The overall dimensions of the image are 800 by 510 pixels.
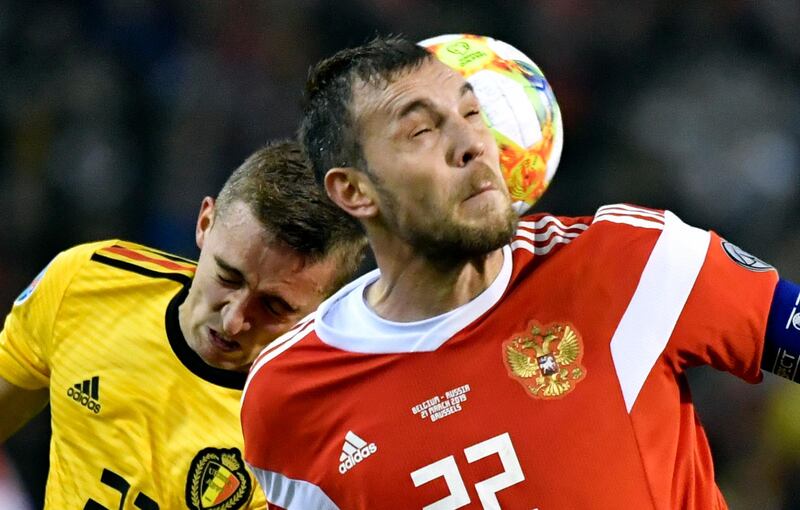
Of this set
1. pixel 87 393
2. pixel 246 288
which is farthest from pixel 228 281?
pixel 87 393

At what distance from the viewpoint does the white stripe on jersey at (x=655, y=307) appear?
8.35 ft

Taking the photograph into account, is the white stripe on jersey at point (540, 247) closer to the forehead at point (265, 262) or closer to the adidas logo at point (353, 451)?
the adidas logo at point (353, 451)

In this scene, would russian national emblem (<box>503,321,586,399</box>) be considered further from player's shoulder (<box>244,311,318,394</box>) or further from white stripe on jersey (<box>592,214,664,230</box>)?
player's shoulder (<box>244,311,318,394</box>)

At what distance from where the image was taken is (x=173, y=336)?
3633mm

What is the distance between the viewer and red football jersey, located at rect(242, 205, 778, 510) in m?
2.52

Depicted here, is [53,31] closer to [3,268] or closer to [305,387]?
[3,268]

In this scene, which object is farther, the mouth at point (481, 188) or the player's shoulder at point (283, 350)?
the player's shoulder at point (283, 350)

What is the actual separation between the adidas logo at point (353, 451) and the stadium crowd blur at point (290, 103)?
465 cm

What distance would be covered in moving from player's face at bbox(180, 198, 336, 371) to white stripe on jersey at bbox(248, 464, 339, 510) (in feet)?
2.03

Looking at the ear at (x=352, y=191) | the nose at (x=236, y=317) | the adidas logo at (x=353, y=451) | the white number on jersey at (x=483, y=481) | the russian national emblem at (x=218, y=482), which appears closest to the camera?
the white number on jersey at (x=483, y=481)

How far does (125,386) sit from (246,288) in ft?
1.87

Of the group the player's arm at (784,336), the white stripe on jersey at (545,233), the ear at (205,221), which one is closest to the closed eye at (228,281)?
the ear at (205,221)

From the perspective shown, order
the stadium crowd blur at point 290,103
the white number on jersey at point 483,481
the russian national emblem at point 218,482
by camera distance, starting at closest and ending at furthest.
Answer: the white number on jersey at point 483,481, the russian national emblem at point 218,482, the stadium crowd blur at point 290,103

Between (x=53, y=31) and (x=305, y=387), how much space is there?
6.89 meters
